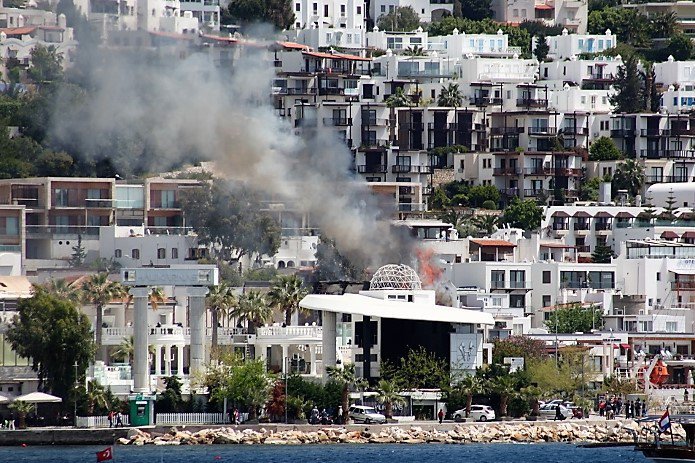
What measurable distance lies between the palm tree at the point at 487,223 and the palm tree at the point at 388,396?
5006 centimetres

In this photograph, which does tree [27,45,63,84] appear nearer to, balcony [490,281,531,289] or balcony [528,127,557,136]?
balcony [490,281,531,289]

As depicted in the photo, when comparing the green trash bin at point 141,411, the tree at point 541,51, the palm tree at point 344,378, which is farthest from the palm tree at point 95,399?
the tree at point 541,51

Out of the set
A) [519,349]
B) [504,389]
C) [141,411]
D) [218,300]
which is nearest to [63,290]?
[218,300]

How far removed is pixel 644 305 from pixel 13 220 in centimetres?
3464

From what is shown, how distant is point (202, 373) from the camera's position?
373 ft

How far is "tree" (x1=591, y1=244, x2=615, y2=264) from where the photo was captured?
161125 millimetres

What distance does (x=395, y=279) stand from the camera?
123m

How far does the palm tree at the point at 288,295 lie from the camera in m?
125

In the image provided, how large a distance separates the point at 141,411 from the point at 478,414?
14574 millimetres

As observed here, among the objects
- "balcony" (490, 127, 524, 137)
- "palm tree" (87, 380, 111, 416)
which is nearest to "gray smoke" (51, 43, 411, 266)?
"palm tree" (87, 380, 111, 416)

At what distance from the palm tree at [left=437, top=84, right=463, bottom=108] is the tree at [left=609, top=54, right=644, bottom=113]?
1156cm

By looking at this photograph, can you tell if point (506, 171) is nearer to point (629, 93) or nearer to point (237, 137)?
point (629, 93)

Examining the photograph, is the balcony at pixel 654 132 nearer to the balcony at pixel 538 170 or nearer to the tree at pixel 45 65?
the balcony at pixel 538 170

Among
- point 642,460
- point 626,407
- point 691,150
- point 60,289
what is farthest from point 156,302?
point 691,150
